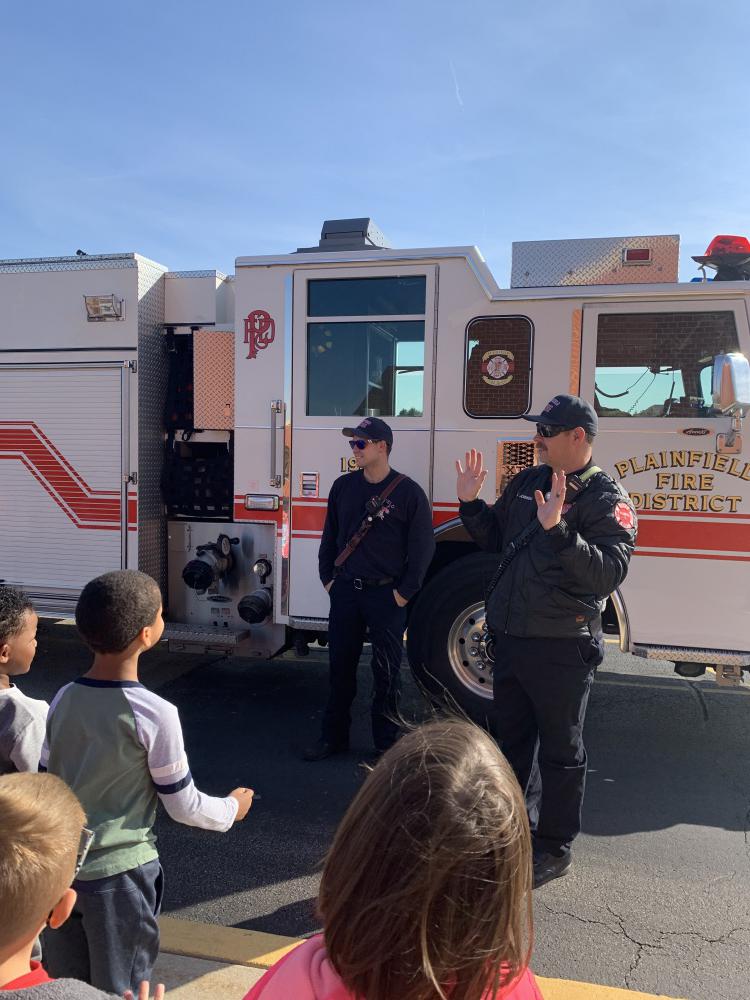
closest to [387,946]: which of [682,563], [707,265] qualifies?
[682,563]

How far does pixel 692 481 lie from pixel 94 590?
3472 mm

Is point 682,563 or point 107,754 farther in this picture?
point 682,563

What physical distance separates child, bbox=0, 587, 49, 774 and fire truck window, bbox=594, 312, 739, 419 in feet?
11.1

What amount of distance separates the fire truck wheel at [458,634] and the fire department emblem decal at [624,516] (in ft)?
5.05

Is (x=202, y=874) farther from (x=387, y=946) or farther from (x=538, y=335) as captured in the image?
(x=538, y=335)

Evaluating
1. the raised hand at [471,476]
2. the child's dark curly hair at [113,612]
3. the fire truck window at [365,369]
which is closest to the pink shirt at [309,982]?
the child's dark curly hair at [113,612]

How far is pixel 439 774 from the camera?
3.23ft

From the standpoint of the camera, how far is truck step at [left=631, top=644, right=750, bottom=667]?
4461mm

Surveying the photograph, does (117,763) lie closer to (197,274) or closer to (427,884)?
(427,884)

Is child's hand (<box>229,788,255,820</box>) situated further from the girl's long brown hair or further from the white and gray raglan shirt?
the girl's long brown hair

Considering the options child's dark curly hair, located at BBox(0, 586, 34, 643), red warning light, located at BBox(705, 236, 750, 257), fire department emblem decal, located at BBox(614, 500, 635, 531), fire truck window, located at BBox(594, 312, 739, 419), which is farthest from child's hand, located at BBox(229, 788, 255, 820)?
red warning light, located at BBox(705, 236, 750, 257)

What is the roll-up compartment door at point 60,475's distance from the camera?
5.38 meters

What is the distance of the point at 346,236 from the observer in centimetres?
508

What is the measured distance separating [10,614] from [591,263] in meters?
3.77
